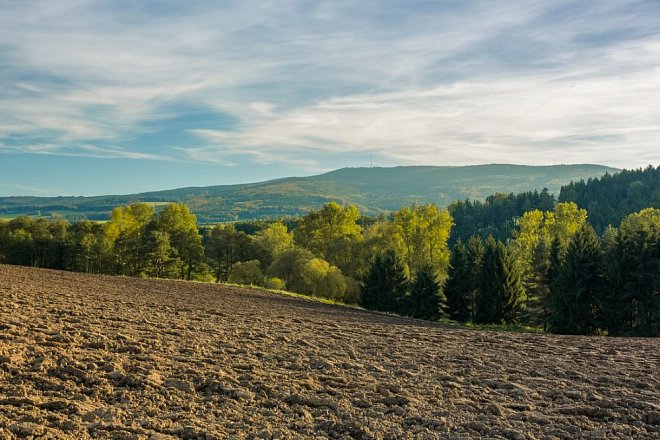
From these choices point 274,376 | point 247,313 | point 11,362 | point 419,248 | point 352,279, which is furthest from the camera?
point 419,248

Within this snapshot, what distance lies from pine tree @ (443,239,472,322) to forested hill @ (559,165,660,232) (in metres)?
96.6

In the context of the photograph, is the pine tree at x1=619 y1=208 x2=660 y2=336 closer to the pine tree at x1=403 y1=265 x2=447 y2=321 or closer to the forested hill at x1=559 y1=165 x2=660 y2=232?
the pine tree at x1=403 y1=265 x2=447 y2=321

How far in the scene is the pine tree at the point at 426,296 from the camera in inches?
1793

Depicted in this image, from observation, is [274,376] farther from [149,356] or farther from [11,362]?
[11,362]

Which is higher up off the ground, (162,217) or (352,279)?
(162,217)

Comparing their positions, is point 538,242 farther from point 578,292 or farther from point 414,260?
point 578,292

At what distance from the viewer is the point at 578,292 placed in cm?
3731

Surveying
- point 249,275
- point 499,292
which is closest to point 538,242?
point 499,292

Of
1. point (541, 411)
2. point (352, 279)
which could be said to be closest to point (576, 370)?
point (541, 411)

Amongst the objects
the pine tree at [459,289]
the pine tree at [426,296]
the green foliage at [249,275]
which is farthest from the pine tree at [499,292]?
the green foliage at [249,275]

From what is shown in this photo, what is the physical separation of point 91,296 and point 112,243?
162ft

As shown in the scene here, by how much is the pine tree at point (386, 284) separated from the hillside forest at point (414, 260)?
0.10 meters

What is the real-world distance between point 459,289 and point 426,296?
3.82 metres

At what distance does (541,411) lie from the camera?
10.3 meters
